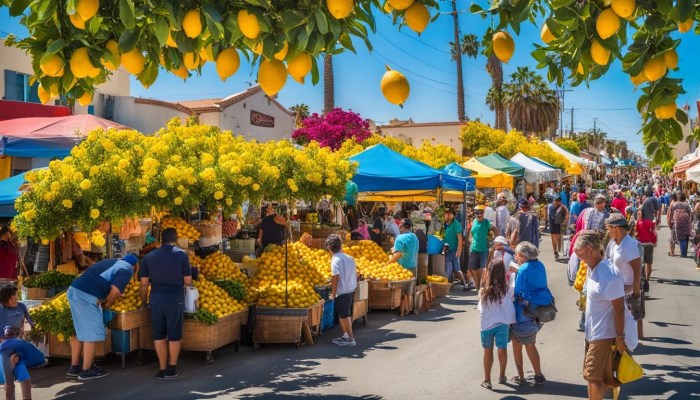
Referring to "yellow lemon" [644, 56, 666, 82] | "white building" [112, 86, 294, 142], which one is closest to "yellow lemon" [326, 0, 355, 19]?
"yellow lemon" [644, 56, 666, 82]

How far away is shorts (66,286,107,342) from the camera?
7434 mm

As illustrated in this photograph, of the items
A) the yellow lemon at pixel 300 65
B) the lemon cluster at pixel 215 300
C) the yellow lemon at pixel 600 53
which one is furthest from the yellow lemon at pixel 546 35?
the lemon cluster at pixel 215 300

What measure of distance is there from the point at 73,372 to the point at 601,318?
585cm

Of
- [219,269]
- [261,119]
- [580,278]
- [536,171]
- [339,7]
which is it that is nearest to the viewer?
[339,7]

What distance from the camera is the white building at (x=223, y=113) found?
24672mm

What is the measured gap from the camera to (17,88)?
19.7 meters

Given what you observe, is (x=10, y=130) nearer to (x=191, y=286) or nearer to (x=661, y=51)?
(x=191, y=286)

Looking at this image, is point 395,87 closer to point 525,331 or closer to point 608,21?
point 608,21

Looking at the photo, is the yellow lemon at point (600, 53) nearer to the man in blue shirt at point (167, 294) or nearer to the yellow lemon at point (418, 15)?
the yellow lemon at point (418, 15)

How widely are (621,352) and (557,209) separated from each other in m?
13.2

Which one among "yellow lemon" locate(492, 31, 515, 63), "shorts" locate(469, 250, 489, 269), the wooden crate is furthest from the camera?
"shorts" locate(469, 250, 489, 269)

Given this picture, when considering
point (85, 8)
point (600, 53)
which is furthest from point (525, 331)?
point (85, 8)

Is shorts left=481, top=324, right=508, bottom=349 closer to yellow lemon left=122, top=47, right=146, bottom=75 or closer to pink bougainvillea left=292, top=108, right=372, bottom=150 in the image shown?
yellow lemon left=122, top=47, right=146, bottom=75

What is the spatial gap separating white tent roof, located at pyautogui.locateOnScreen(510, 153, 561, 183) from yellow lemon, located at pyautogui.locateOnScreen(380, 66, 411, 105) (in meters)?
21.3
